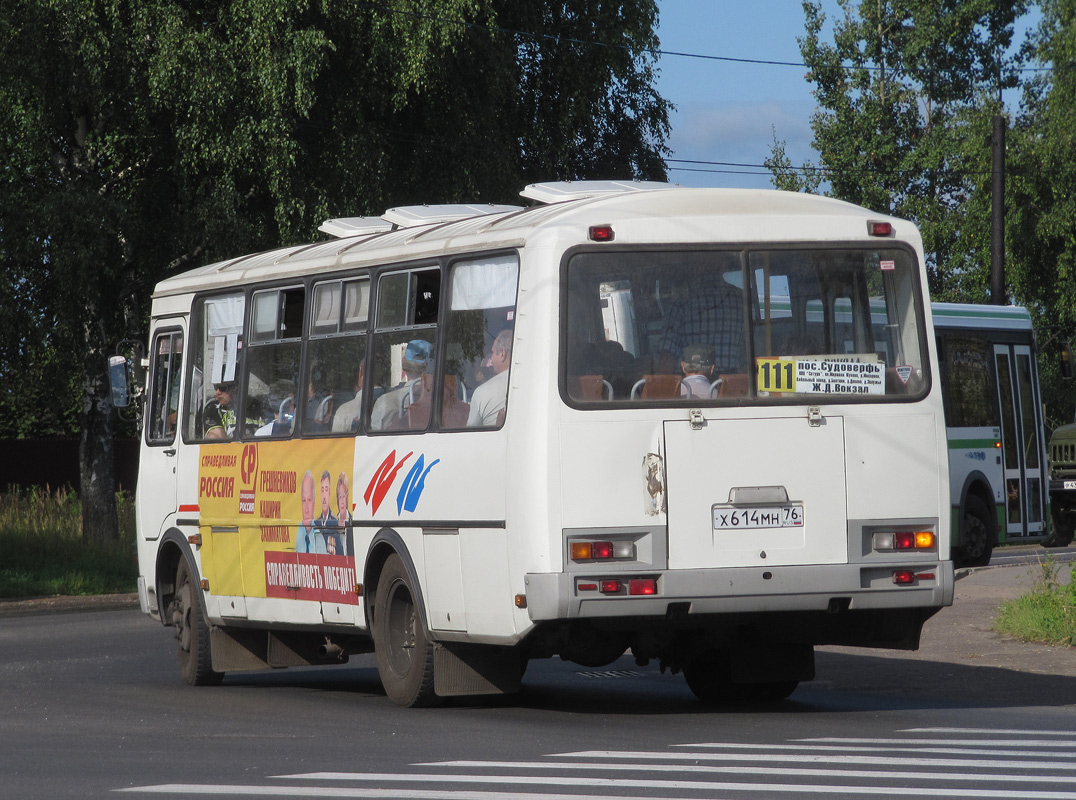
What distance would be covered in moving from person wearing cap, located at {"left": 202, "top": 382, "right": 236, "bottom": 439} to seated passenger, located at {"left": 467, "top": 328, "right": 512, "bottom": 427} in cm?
354

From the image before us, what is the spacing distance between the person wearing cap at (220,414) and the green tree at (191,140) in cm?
1008

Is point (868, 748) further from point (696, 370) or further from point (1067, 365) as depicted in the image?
point (1067, 365)

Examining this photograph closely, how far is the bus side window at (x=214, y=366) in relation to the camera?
14.0 m

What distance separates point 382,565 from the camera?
11.8 metres

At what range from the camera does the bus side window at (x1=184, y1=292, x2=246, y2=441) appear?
14.0 meters

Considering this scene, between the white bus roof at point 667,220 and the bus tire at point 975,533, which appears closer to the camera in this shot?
the white bus roof at point 667,220

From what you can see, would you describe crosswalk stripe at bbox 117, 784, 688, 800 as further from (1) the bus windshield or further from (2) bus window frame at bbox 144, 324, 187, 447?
(2) bus window frame at bbox 144, 324, 187, 447

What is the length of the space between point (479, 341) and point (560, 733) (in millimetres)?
2336

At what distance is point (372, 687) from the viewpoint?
44.8ft

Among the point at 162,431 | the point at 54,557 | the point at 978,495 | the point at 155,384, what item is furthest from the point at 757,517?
the point at 54,557

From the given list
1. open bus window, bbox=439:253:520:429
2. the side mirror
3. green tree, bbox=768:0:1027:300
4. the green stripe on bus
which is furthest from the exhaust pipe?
green tree, bbox=768:0:1027:300

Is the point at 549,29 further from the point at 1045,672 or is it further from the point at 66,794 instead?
the point at 66,794

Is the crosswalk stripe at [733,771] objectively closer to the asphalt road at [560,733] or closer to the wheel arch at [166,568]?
the asphalt road at [560,733]

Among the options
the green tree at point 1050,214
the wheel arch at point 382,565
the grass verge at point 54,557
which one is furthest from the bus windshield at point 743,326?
the green tree at point 1050,214
